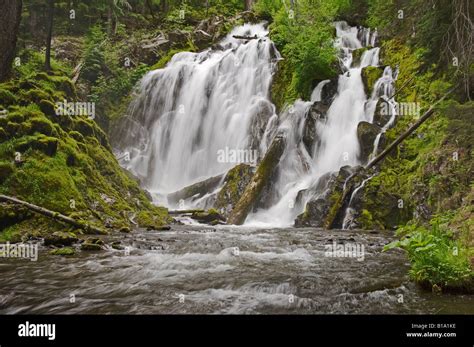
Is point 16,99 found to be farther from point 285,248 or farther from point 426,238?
point 426,238

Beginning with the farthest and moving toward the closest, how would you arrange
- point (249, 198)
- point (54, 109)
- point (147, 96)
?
point (147, 96), point (249, 198), point (54, 109)

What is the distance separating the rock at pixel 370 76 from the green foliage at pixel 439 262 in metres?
13.7

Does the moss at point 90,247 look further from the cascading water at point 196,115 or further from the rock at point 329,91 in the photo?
the rock at point 329,91

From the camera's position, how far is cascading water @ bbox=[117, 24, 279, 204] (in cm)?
2091

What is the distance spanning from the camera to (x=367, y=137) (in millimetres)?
15062

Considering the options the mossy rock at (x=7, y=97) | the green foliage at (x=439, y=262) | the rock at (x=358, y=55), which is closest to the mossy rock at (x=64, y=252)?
the green foliage at (x=439, y=262)

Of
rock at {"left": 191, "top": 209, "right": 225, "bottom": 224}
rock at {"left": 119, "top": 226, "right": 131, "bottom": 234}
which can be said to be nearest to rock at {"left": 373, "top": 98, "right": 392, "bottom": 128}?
rock at {"left": 191, "top": 209, "right": 225, "bottom": 224}

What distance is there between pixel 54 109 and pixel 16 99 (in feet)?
3.76

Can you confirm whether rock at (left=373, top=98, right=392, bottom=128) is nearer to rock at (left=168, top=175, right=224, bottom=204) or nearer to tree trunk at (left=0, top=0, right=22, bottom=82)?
rock at (left=168, top=175, right=224, bottom=204)

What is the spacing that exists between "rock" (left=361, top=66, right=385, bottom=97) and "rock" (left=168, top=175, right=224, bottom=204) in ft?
26.0

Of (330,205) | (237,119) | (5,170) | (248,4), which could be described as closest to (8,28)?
(5,170)

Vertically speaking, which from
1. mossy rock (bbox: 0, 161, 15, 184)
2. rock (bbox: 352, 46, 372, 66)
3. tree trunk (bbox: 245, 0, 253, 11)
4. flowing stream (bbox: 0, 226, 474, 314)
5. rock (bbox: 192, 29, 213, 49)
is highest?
tree trunk (bbox: 245, 0, 253, 11)

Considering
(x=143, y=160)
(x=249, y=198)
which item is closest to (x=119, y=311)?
(x=249, y=198)
